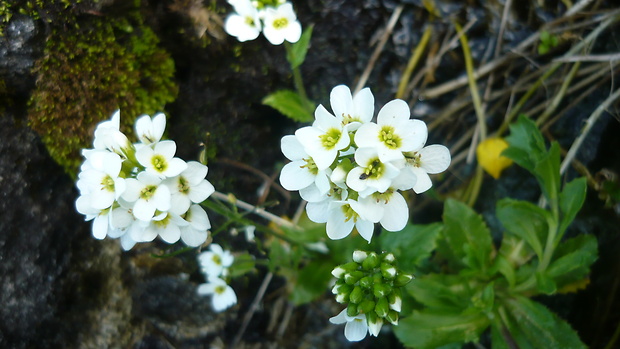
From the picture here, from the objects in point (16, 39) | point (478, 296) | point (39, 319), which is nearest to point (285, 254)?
point (478, 296)

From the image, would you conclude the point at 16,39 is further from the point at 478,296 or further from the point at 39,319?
the point at 478,296

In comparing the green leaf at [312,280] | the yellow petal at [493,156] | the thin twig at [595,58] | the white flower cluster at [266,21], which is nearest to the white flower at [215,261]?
the green leaf at [312,280]

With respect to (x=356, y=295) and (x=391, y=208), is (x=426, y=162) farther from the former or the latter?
(x=356, y=295)

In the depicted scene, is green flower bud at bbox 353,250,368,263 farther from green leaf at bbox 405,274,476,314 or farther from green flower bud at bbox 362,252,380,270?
green leaf at bbox 405,274,476,314

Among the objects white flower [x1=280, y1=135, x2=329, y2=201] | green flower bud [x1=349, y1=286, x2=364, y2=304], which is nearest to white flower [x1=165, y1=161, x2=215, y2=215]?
white flower [x1=280, y1=135, x2=329, y2=201]

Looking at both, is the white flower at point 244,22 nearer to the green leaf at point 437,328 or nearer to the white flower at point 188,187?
the white flower at point 188,187

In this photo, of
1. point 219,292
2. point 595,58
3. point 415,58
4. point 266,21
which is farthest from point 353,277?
point 595,58
